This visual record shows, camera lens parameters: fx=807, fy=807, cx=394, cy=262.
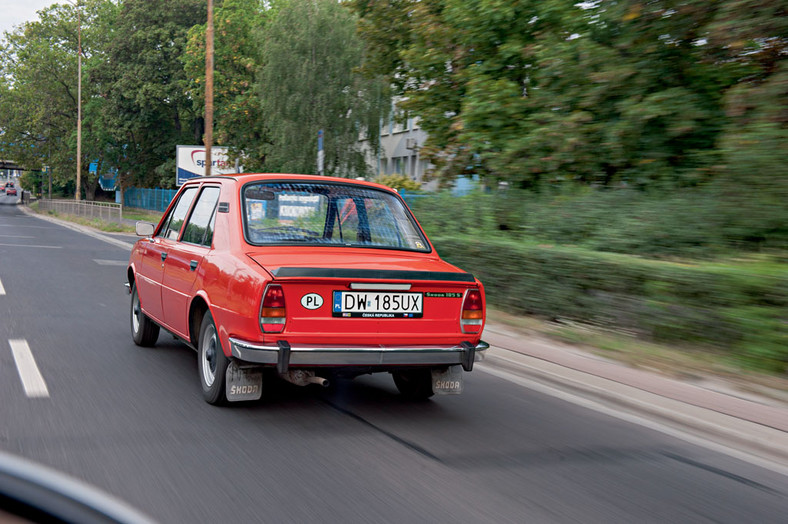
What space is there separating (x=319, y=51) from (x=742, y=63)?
27573 millimetres

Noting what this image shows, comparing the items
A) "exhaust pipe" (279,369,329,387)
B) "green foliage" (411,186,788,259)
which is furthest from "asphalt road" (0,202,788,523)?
"green foliage" (411,186,788,259)

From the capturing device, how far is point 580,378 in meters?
7.11

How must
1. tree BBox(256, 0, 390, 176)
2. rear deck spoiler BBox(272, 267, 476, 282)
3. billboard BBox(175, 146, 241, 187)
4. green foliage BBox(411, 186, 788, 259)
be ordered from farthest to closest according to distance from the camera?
billboard BBox(175, 146, 241, 187)
tree BBox(256, 0, 390, 176)
green foliage BBox(411, 186, 788, 259)
rear deck spoiler BBox(272, 267, 476, 282)

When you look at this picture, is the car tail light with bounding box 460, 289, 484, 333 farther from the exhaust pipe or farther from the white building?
the white building

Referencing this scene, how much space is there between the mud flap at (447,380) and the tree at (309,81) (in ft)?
106

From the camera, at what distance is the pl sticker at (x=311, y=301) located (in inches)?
202

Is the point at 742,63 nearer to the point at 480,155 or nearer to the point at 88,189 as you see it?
the point at 480,155

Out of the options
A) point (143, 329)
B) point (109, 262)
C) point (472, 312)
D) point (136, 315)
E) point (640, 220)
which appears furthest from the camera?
point (109, 262)

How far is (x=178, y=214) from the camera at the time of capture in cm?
730

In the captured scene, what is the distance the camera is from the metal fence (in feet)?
198

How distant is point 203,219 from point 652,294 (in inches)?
181

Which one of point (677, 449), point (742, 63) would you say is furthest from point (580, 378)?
point (742, 63)

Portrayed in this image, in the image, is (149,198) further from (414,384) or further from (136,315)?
(414,384)

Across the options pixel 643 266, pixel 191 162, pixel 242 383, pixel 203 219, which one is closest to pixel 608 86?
pixel 643 266
